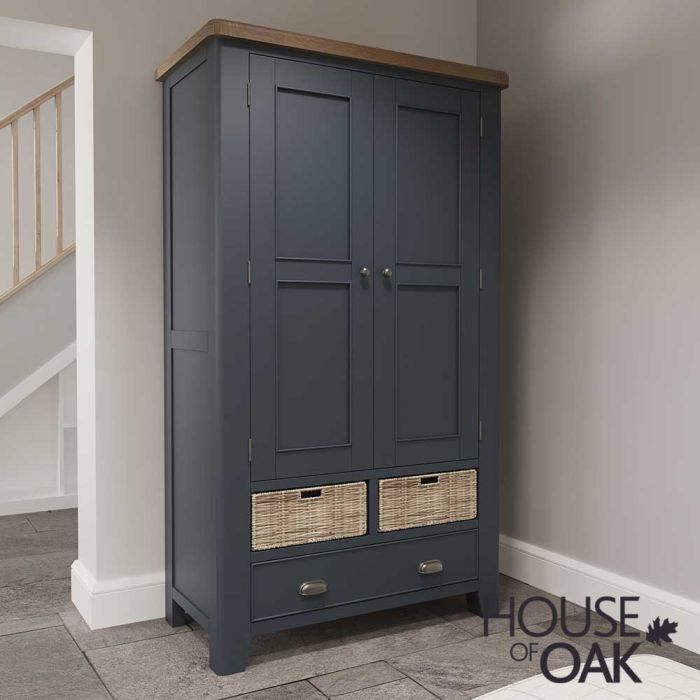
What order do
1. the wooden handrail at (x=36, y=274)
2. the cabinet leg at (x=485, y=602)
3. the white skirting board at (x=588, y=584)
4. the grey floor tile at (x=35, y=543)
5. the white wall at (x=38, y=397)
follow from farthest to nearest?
the white wall at (x=38, y=397)
the wooden handrail at (x=36, y=274)
the grey floor tile at (x=35, y=543)
the cabinet leg at (x=485, y=602)
the white skirting board at (x=588, y=584)

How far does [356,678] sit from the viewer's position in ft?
8.02

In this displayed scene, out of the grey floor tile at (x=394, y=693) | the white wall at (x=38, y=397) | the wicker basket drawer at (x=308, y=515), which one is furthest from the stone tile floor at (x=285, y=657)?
the white wall at (x=38, y=397)

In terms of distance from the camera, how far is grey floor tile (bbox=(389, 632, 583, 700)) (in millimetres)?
2373

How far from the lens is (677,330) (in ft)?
8.80

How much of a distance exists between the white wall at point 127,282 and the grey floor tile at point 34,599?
0.78 feet

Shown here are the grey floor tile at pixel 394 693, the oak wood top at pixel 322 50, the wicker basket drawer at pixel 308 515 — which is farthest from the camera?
the wicker basket drawer at pixel 308 515

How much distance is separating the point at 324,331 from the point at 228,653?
3.35 feet

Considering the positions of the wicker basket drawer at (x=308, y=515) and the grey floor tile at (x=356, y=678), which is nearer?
the grey floor tile at (x=356, y=678)

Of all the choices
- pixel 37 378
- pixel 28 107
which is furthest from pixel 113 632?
pixel 28 107

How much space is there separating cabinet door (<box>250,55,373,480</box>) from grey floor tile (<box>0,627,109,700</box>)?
30.7 inches

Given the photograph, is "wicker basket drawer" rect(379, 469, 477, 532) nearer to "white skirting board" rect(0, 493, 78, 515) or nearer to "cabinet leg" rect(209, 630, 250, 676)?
"cabinet leg" rect(209, 630, 250, 676)

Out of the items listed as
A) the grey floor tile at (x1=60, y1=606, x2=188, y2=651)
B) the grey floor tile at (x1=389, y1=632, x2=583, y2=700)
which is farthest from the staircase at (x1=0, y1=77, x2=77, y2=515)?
the grey floor tile at (x1=389, y1=632, x2=583, y2=700)

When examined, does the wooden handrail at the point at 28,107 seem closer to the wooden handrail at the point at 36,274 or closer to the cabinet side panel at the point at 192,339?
the wooden handrail at the point at 36,274

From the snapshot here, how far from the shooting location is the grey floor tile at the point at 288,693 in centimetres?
231
